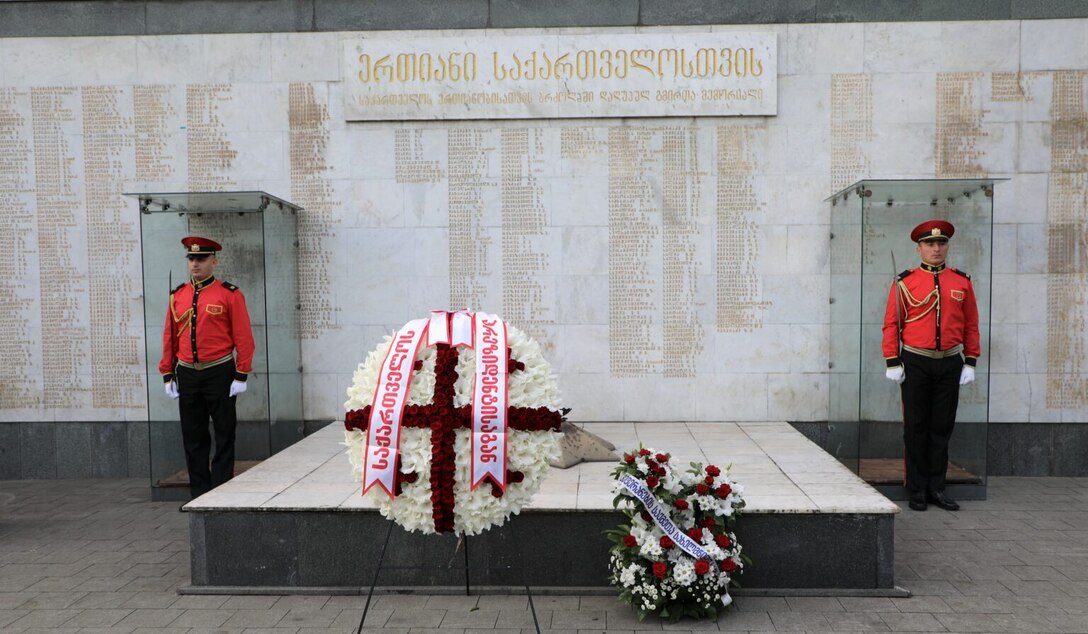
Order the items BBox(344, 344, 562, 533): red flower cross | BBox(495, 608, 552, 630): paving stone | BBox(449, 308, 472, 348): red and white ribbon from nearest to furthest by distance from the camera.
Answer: BBox(344, 344, 562, 533): red flower cross < BBox(449, 308, 472, 348): red and white ribbon < BBox(495, 608, 552, 630): paving stone

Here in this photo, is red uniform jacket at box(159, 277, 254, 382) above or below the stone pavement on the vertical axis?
above

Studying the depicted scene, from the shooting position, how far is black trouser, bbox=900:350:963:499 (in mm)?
5846

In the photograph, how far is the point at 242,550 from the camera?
174 inches

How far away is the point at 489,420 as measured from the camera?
10.6 ft

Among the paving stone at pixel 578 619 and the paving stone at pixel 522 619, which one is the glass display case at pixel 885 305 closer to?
the paving stone at pixel 578 619

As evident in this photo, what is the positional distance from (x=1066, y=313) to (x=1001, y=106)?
1844mm

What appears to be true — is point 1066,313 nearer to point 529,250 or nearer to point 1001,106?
point 1001,106

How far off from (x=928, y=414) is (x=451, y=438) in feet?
13.9

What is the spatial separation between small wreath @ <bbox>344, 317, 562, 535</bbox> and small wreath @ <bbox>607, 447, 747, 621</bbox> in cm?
70

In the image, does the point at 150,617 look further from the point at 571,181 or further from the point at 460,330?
the point at 571,181

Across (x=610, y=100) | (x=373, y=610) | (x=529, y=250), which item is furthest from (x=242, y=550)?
(x=610, y=100)

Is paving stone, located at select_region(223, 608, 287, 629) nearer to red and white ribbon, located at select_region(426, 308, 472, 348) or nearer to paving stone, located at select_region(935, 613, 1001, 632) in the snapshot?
red and white ribbon, located at select_region(426, 308, 472, 348)

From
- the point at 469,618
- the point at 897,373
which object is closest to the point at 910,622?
the point at 469,618

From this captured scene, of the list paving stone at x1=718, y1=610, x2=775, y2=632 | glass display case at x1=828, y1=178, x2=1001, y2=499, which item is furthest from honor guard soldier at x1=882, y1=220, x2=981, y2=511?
paving stone at x1=718, y1=610, x2=775, y2=632
